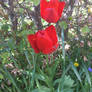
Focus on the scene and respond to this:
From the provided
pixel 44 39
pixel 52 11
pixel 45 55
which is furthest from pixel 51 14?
pixel 45 55

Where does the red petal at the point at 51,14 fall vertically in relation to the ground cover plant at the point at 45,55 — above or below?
above

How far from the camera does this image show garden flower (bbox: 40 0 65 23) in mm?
802

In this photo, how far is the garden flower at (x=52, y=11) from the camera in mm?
802

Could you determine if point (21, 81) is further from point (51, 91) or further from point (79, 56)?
point (79, 56)

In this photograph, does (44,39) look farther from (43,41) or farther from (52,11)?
(52,11)

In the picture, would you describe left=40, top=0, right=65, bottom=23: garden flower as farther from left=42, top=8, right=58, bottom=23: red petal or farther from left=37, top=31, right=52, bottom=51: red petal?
left=37, top=31, right=52, bottom=51: red petal

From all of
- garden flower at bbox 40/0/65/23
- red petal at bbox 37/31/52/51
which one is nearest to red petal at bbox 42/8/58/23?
garden flower at bbox 40/0/65/23

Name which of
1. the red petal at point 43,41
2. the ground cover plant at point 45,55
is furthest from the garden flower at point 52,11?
the red petal at point 43,41

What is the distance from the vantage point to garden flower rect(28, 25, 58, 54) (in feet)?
2.41

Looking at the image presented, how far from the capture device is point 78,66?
44.2 inches

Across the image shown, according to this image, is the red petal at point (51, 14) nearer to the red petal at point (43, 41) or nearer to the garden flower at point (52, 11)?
the garden flower at point (52, 11)

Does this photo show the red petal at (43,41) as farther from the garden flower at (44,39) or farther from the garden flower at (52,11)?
the garden flower at (52,11)

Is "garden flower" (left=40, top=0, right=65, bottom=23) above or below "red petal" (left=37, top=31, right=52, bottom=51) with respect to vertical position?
above

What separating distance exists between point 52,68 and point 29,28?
0.28 m
